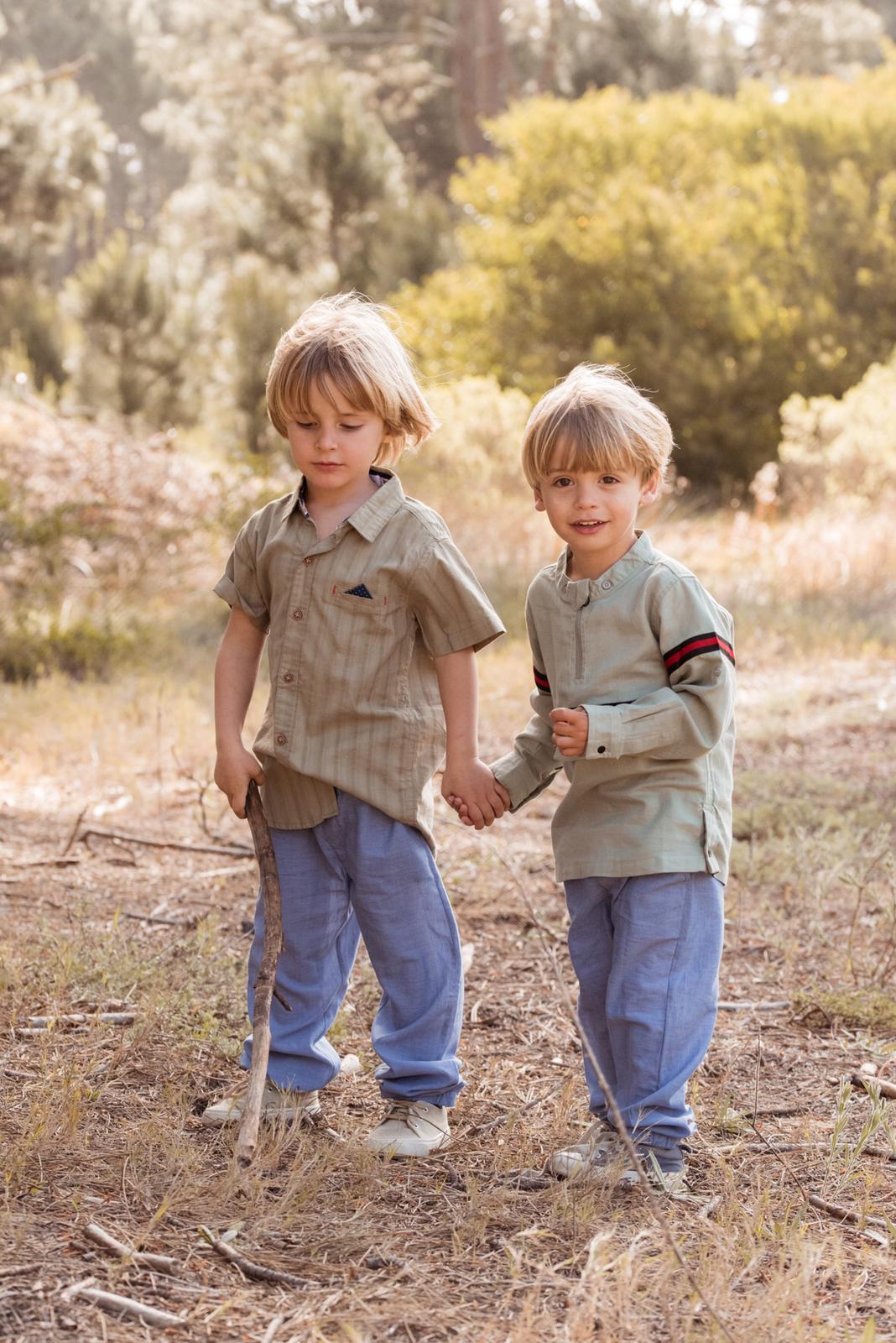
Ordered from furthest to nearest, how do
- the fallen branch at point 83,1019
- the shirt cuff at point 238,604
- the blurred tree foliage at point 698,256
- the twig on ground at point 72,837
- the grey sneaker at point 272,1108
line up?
the blurred tree foliage at point 698,256 < the twig on ground at point 72,837 < the fallen branch at point 83,1019 < the shirt cuff at point 238,604 < the grey sneaker at point 272,1108

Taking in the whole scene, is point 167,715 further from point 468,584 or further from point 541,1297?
point 541,1297

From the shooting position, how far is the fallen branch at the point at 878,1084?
8.75 ft

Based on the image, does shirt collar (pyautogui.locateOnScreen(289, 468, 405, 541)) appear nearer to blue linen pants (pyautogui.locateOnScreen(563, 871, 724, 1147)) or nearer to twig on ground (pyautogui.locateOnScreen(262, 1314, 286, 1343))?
blue linen pants (pyautogui.locateOnScreen(563, 871, 724, 1147))

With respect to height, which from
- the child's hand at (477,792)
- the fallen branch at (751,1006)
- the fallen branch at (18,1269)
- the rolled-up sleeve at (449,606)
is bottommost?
the fallen branch at (18,1269)

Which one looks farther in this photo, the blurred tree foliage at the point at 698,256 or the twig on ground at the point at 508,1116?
the blurred tree foliage at the point at 698,256

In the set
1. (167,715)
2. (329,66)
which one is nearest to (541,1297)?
(167,715)

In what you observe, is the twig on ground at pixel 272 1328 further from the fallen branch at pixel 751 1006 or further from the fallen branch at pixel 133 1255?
the fallen branch at pixel 751 1006

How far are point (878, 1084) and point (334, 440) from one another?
61.3 inches

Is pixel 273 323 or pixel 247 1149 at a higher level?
pixel 273 323

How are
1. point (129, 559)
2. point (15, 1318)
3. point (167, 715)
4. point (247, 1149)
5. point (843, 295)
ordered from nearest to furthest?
1. point (15, 1318)
2. point (247, 1149)
3. point (167, 715)
4. point (129, 559)
5. point (843, 295)

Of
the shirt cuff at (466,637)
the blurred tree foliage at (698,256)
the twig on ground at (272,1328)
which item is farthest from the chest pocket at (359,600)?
the blurred tree foliage at (698,256)

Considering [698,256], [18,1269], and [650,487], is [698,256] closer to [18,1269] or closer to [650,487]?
[650,487]

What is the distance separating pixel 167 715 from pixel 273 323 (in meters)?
10.8

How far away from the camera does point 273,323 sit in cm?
1576
